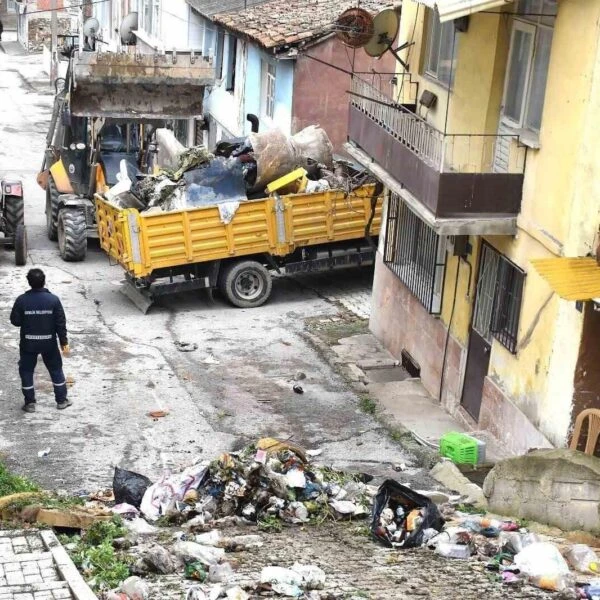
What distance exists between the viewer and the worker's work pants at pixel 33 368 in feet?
42.6

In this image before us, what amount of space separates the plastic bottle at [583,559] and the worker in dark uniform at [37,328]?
646 cm

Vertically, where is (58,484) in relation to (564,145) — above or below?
below

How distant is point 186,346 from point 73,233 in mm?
4244

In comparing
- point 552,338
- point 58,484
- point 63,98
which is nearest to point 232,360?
point 58,484

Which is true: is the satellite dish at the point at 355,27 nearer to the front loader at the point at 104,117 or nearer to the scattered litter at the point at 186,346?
the scattered litter at the point at 186,346

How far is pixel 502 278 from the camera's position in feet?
40.7

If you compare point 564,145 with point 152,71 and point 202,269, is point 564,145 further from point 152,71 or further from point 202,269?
point 152,71

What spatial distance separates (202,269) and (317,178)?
2.25 metres

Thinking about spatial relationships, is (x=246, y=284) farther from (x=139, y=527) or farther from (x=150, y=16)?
(x=150, y=16)

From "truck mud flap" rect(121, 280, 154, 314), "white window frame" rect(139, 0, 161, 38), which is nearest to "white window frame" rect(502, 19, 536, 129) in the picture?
"truck mud flap" rect(121, 280, 154, 314)

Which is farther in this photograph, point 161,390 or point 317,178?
point 317,178

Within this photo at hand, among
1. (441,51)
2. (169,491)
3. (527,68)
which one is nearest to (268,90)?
(441,51)

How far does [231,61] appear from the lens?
81.5 ft

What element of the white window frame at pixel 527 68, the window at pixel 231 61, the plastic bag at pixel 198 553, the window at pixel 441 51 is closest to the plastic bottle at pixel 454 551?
the plastic bag at pixel 198 553
